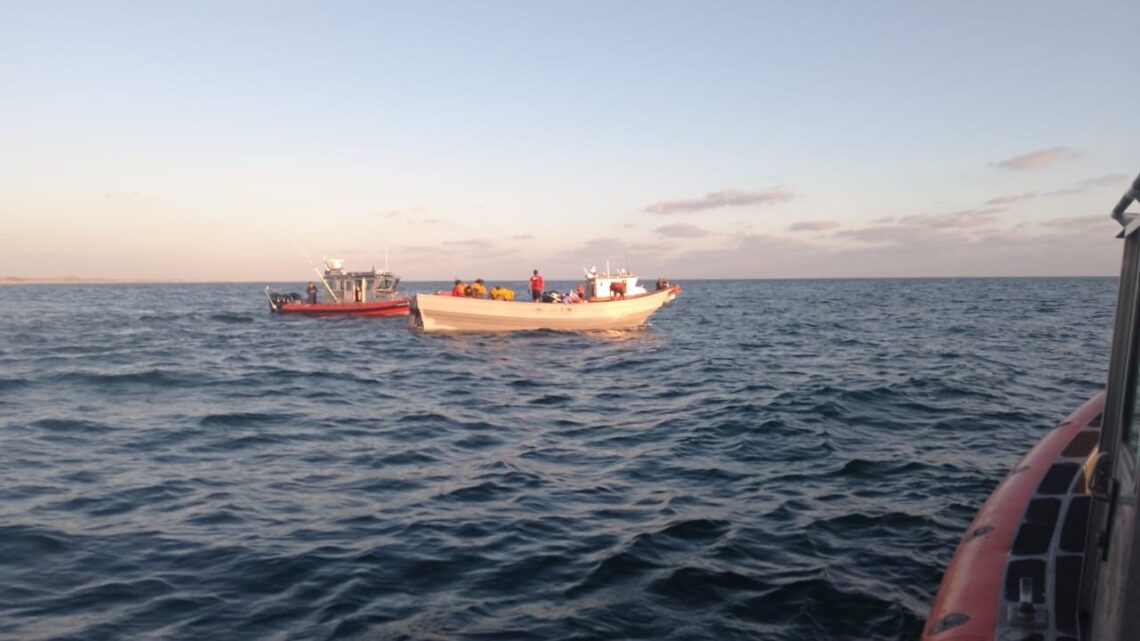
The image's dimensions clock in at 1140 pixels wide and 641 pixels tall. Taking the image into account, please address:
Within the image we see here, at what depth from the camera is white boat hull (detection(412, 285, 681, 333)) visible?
30516 millimetres

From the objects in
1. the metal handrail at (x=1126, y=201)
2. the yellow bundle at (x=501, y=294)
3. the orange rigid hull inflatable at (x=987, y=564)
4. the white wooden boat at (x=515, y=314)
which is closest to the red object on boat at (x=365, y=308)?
the white wooden boat at (x=515, y=314)

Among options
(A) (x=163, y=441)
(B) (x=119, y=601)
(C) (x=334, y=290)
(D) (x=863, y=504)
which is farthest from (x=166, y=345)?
(D) (x=863, y=504)

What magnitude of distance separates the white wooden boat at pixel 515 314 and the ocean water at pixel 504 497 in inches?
386

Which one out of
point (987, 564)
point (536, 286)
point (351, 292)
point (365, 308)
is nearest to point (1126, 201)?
point (987, 564)

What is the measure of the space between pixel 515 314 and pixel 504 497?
2203 cm

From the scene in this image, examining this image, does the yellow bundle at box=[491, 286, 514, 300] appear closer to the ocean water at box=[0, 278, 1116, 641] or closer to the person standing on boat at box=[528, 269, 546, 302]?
the person standing on boat at box=[528, 269, 546, 302]

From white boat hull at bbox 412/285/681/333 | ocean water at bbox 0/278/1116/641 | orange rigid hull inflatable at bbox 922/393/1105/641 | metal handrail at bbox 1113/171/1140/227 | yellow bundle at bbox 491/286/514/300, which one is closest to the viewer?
metal handrail at bbox 1113/171/1140/227

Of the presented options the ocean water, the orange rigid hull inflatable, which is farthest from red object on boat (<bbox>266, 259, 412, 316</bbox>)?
the orange rigid hull inflatable

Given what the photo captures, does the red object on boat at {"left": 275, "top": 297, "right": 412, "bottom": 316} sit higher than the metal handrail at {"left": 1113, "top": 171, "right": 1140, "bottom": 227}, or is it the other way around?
the metal handrail at {"left": 1113, "top": 171, "right": 1140, "bottom": 227}

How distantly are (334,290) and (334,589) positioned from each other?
→ 39.9 m

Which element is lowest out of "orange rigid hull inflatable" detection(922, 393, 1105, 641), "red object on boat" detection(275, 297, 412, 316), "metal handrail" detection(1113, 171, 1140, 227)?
"orange rigid hull inflatable" detection(922, 393, 1105, 641)

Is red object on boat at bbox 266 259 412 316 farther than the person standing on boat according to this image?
Yes

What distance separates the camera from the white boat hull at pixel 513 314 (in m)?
30.5

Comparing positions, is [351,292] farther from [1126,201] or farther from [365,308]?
[1126,201]
